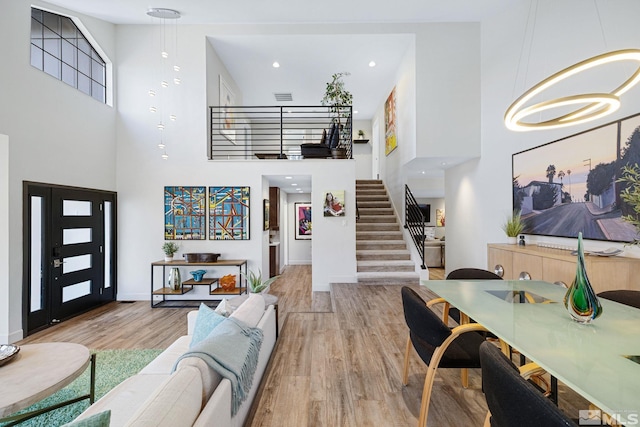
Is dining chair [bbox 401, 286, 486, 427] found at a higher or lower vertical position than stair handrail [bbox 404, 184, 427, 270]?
lower

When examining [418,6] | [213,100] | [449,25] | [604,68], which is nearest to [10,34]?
[213,100]

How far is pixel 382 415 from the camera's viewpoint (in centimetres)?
208

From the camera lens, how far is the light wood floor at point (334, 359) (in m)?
2.09

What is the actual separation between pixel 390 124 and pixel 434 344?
650 centimetres

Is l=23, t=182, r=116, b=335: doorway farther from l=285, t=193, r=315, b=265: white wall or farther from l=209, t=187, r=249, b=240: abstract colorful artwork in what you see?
l=285, t=193, r=315, b=265: white wall

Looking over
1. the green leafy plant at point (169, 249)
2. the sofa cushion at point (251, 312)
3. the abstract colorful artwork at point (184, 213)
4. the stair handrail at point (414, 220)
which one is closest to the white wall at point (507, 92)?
the stair handrail at point (414, 220)

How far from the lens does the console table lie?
5109 millimetres

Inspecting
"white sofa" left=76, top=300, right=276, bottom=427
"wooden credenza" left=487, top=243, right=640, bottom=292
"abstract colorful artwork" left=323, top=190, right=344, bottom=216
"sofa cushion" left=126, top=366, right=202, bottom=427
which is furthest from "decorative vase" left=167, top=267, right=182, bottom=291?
"wooden credenza" left=487, top=243, right=640, bottom=292

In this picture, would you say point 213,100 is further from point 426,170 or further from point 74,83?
point 426,170

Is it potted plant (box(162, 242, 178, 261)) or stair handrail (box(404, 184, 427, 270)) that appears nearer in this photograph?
potted plant (box(162, 242, 178, 261))

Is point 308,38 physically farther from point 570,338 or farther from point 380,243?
point 570,338

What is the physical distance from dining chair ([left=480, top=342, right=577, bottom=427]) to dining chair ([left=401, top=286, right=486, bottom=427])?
53 centimetres

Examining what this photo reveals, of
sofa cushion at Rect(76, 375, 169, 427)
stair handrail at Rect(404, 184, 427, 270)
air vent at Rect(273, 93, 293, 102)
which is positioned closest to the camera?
sofa cushion at Rect(76, 375, 169, 427)

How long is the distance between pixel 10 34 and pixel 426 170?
7252mm
